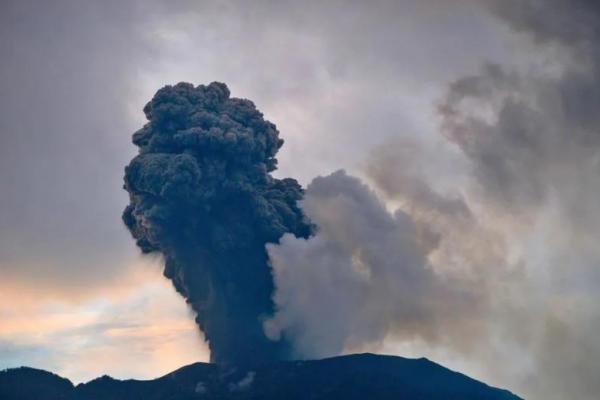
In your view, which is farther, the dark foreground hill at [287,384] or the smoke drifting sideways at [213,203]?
the dark foreground hill at [287,384]

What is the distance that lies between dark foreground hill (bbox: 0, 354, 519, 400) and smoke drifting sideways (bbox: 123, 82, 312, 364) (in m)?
7.11

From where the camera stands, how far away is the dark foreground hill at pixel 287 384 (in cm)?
8206

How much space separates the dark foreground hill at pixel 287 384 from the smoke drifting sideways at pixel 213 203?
23.3 feet

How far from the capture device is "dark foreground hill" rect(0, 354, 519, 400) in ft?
269

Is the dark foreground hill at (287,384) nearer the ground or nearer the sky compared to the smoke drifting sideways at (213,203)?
nearer the ground

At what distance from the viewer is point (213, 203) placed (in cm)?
7038

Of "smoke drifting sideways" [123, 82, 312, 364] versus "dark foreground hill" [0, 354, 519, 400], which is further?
"dark foreground hill" [0, 354, 519, 400]

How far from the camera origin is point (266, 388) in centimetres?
8181

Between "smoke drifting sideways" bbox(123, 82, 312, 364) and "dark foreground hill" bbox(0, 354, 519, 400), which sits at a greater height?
"smoke drifting sideways" bbox(123, 82, 312, 364)

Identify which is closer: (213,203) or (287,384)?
(213,203)

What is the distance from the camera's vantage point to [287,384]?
274ft

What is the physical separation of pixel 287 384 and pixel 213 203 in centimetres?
2728

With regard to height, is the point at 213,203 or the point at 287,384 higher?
the point at 213,203

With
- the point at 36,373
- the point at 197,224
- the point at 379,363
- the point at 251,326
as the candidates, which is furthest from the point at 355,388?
the point at 36,373
